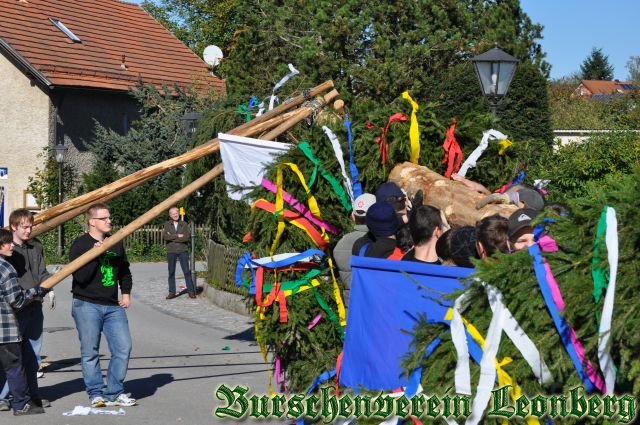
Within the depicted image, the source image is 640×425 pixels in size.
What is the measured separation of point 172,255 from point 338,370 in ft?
42.0

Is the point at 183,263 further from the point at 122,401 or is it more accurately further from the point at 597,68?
the point at 597,68

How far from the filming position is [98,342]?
873cm

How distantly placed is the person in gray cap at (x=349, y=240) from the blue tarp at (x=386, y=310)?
2.54 ft

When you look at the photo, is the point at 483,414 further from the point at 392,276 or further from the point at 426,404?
the point at 392,276

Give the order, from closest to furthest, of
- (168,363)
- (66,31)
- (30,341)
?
(30,341) → (168,363) → (66,31)

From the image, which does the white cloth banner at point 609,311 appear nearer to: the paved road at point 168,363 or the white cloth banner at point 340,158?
the white cloth banner at point 340,158

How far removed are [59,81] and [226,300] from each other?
1599cm

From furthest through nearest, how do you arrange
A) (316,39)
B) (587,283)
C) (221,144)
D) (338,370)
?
(316,39) < (221,144) < (338,370) < (587,283)

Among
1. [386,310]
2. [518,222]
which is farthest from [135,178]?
[518,222]

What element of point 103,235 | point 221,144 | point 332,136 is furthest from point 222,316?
point 332,136

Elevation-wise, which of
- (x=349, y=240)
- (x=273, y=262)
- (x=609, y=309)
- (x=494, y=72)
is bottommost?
(x=609, y=309)

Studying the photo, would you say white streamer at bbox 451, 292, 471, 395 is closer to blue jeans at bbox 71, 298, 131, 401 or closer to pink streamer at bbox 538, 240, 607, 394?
pink streamer at bbox 538, 240, 607, 394

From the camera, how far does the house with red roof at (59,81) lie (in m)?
31.5

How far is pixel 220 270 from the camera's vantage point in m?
18.2
